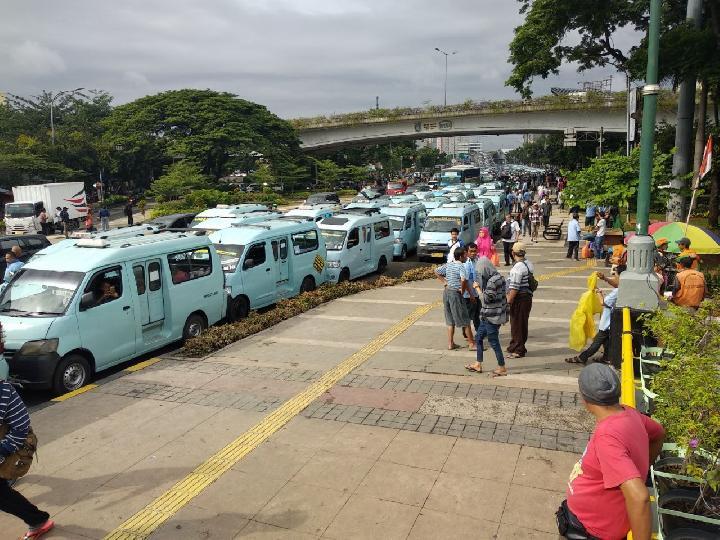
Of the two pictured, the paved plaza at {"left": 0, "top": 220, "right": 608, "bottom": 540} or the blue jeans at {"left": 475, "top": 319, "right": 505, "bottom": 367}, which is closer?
the paved plaza at {"left": 0, "top": 220, "right": 608, "bottom": 540}

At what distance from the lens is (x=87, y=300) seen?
27.5 ft

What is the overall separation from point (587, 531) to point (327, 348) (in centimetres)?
666

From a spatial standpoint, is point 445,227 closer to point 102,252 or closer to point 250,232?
point 250,232

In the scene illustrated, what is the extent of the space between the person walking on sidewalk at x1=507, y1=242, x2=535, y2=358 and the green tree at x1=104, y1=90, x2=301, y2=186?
4598cm

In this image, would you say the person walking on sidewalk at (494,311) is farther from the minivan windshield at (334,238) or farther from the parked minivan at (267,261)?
the minivan windshield at (334,238)

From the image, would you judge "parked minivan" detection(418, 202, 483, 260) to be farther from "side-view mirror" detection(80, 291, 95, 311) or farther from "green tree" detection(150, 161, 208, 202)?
"green tree" detection(150, 161, 208, 202)

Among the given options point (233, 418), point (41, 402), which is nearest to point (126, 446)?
point (233, 418)

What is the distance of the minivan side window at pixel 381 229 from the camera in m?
17.9

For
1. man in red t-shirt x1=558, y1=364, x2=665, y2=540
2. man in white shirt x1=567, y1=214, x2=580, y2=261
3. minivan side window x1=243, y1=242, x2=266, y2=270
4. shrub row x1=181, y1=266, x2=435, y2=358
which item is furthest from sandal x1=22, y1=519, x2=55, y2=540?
man in white shirt x1=567, y1=214, x2=580, y2=261

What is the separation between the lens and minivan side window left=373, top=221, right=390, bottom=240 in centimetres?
1789

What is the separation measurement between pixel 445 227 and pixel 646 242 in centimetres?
1338

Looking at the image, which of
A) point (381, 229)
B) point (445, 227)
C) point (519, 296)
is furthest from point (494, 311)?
point (445, 227)

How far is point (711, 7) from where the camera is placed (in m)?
18.1

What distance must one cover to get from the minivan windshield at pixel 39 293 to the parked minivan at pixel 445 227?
501 inches
